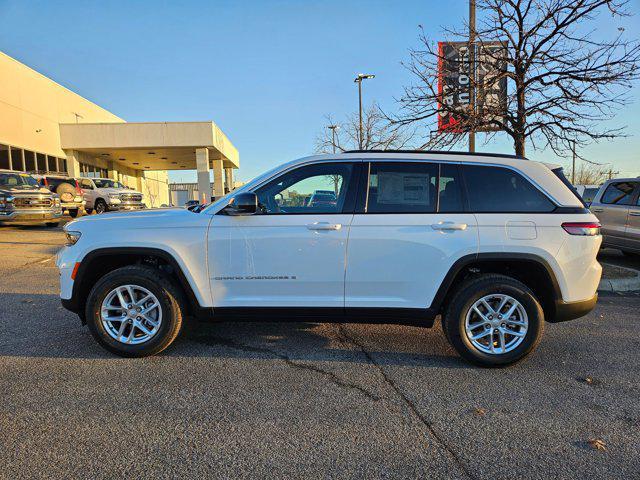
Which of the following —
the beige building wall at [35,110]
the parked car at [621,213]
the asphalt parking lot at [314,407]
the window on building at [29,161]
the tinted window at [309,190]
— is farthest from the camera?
the window on building at [29,161]

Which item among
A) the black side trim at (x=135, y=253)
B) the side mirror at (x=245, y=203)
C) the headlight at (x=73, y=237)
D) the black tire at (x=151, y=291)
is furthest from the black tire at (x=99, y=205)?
the side mirror at (x=245, y=203)

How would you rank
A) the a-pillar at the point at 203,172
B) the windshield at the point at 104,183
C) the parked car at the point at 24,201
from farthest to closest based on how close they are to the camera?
the a-pillar at the point at 203,172, the windshield at the point at 104,183, the parked car at the point at 24,201

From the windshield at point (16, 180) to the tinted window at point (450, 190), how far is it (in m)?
15.4

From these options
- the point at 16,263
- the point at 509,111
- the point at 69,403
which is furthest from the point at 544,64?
the point at 16,263

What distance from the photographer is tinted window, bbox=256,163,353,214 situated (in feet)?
12.2

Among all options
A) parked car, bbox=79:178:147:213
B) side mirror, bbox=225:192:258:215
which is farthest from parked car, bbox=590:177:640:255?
parked car, bbox=79:178:147:213

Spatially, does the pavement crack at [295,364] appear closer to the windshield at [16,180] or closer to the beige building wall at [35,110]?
the windshield at [16,180]

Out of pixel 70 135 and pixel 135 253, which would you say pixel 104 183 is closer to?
pixel 70 135

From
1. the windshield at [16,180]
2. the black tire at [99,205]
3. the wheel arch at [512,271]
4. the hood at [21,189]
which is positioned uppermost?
the windshield at [16,180]

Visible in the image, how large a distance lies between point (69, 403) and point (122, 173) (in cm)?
4182

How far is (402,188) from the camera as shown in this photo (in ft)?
12.1

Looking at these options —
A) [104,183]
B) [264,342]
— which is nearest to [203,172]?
[104,183]

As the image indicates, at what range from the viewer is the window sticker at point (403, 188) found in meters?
3.67

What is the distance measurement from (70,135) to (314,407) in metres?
29.9
